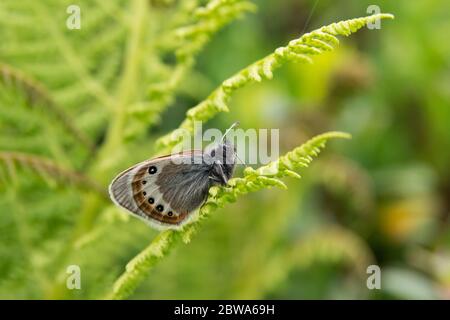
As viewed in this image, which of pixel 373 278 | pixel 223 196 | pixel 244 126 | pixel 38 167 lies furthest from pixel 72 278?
pixel 244 126

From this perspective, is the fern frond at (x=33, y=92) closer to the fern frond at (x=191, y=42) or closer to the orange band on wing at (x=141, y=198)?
the fern frond at (x=191, y=42)

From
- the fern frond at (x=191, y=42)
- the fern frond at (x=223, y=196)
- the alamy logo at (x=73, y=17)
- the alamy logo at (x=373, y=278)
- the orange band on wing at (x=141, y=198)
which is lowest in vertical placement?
the fern frond at (x=223, y=196)

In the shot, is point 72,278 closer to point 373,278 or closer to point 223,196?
point 223,196

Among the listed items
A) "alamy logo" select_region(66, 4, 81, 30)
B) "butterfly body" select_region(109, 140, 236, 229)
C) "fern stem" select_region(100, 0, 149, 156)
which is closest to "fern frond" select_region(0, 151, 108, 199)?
"butterfly body" select_region(109, 140, 236, 229)

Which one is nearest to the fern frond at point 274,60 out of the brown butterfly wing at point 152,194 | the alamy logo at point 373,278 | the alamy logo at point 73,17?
the brown butterfly wing at point 152,194

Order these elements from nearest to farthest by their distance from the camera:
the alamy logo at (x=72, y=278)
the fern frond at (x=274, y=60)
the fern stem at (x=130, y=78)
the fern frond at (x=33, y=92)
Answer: the fern frond at (x=274, y=60), the fern frond at (x=33, y=92), the alamy logo at (x=72, y=278), the fern stem at (x=130, y=78)

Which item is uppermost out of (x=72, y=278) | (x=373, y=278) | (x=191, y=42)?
(x=191, y=42)

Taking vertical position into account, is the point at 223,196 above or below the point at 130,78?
below
